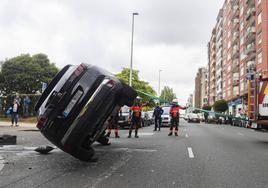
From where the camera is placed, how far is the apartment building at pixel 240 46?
158ft

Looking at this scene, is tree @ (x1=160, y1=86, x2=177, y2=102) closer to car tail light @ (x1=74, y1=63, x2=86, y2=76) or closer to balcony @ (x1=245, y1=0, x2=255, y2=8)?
balcony @ (x1=245, y1=0, x2=255, y2=8)

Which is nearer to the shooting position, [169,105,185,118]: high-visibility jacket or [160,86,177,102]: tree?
[169,105,185,118]: high-visibility jacket

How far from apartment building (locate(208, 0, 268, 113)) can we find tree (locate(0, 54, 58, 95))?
25563mm

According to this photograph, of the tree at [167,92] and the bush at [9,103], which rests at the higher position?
the tree at [167,92]

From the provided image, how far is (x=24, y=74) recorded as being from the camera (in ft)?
150

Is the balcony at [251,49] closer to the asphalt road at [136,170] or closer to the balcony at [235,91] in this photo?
the balcony at [235,91]

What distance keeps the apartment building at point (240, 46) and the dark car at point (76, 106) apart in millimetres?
27574

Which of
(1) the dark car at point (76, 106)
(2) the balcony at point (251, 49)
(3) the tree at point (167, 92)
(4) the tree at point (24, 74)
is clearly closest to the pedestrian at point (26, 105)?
(1) the dark car at point (76, 106)

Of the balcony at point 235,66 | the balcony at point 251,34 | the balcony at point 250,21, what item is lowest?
the balcony at point 235,66

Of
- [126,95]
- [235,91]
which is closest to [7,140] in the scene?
[126,95]

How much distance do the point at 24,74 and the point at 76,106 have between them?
41.1 m

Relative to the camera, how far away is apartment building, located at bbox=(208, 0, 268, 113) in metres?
48.2

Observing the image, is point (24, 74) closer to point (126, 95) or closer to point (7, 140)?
point (7, 140)

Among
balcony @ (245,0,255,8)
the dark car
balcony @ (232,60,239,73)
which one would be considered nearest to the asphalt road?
the dark car
